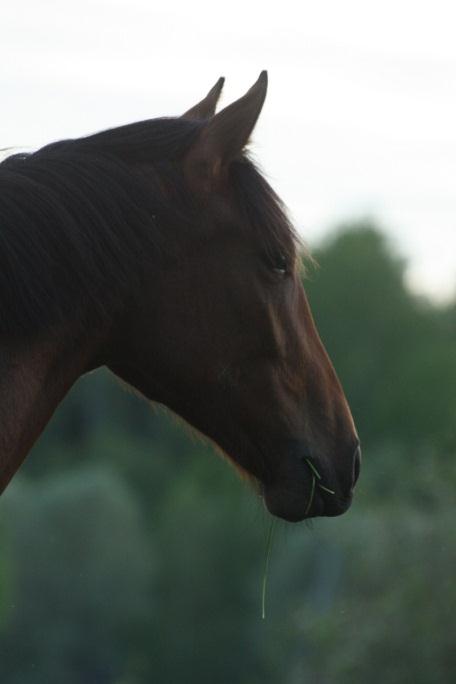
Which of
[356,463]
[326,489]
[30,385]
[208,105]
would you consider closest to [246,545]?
[208,105]

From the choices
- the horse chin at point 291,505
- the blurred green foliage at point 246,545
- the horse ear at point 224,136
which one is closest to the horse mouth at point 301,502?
the horse chin at point 291,505

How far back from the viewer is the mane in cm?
507

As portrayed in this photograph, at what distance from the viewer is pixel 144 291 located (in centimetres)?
532

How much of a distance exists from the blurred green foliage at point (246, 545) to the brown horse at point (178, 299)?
3299cm

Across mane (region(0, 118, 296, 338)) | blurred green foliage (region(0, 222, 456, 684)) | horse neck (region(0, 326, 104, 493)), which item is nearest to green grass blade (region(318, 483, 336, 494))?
mane (region(0, 118, 296, 338))

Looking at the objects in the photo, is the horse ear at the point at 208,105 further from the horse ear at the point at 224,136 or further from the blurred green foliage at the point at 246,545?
the blurred green foliage at the point at 246,545

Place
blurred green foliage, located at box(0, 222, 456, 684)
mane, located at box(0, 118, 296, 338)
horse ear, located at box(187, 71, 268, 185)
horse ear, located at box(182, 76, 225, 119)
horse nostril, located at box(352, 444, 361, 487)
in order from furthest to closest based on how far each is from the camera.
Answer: blurred green foliage, located at box(0, 222, 456, 684)
horse ear, located at box(182, 76, 225, 119)
horse nostril, located at box(352, 444, 361, 487)
horse ear, located at box(187, 71, 268, 185)
mane, located at box(0, 118, 296, 338)

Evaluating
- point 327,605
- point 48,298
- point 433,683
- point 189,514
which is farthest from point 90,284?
point 189,514

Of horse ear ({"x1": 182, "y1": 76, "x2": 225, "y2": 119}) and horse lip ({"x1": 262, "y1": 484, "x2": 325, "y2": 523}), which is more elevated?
horse ear ({"x1": 182, "y1": 76, "x2": 225, "y2": 119})

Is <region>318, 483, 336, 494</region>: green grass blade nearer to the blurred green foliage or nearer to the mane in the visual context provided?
the mane

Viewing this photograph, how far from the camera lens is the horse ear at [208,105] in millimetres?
6031

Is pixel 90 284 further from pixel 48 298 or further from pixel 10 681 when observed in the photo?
pixel 10 681

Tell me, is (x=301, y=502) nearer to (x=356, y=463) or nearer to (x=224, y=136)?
(x=356, y=463)

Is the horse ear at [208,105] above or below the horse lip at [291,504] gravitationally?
above
